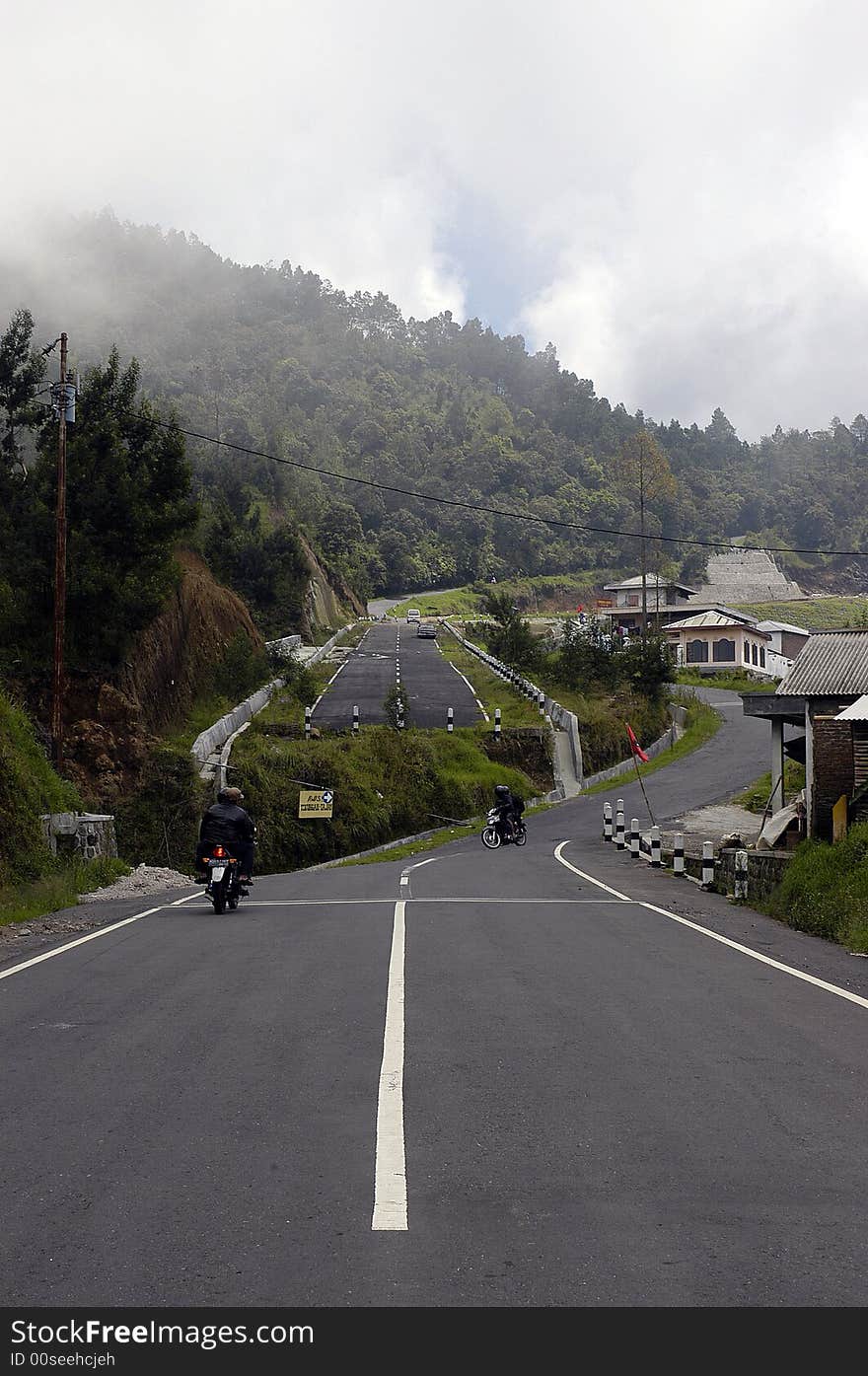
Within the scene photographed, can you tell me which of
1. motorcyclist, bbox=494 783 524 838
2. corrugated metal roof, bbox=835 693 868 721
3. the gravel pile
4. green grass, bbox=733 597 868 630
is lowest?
the gravel pile

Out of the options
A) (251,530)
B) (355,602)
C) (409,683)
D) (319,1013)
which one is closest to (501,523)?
(355,602)

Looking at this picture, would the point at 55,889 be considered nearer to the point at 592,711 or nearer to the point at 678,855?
the point at 678,855

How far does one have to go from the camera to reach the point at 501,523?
164000 millimetres

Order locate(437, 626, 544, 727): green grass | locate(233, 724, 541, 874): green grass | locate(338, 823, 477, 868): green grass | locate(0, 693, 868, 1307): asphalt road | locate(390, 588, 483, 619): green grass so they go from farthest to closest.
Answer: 1. locate(390, 588, 483, 619): green grass
2. locate(437, 626, 544, 727): green grass
3. locate(233, 724, 541, 874): green grass
4. locate(338, 823, 477, 868): green grass
5. locate(0, 693, 868, 1307): asphalt road

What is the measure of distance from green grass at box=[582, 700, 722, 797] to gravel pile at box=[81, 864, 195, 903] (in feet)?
81.2

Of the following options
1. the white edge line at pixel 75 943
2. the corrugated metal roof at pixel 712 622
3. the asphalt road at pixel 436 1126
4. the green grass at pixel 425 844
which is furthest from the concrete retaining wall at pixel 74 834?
the corrugated metal roof at pixel 712 622

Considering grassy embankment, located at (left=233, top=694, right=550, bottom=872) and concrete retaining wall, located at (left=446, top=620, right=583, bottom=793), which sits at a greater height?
concrete retaining wall, located at (left=446, top=620, right=583, bottom=793)

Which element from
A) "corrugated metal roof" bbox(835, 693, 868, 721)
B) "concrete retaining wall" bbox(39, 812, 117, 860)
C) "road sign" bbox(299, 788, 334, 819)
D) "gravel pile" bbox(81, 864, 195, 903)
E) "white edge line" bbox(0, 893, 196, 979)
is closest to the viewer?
"white edge line" bbox(0, 893, 196, 979)

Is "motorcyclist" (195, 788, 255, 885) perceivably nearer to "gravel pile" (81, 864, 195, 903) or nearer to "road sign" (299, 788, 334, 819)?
"gravel pile" (81, 864, 195, 903)

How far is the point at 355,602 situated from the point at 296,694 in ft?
225

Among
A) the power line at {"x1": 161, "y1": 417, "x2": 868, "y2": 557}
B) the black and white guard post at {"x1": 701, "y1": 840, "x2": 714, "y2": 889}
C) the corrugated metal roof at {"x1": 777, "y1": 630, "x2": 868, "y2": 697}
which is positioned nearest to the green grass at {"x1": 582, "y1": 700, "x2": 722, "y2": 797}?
the power line at {"x1": 161, "y1": 417, "x2": 868, "y2": 557}

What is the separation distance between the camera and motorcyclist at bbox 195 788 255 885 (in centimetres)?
1648

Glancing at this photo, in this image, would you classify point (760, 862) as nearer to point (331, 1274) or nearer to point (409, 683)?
point (331, 1274)

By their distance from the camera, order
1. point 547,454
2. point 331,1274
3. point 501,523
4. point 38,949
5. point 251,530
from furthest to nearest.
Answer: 1. point 547,454
2. point 501,523
3. point 251,530
4. point 38,949
5. point 331,1274
